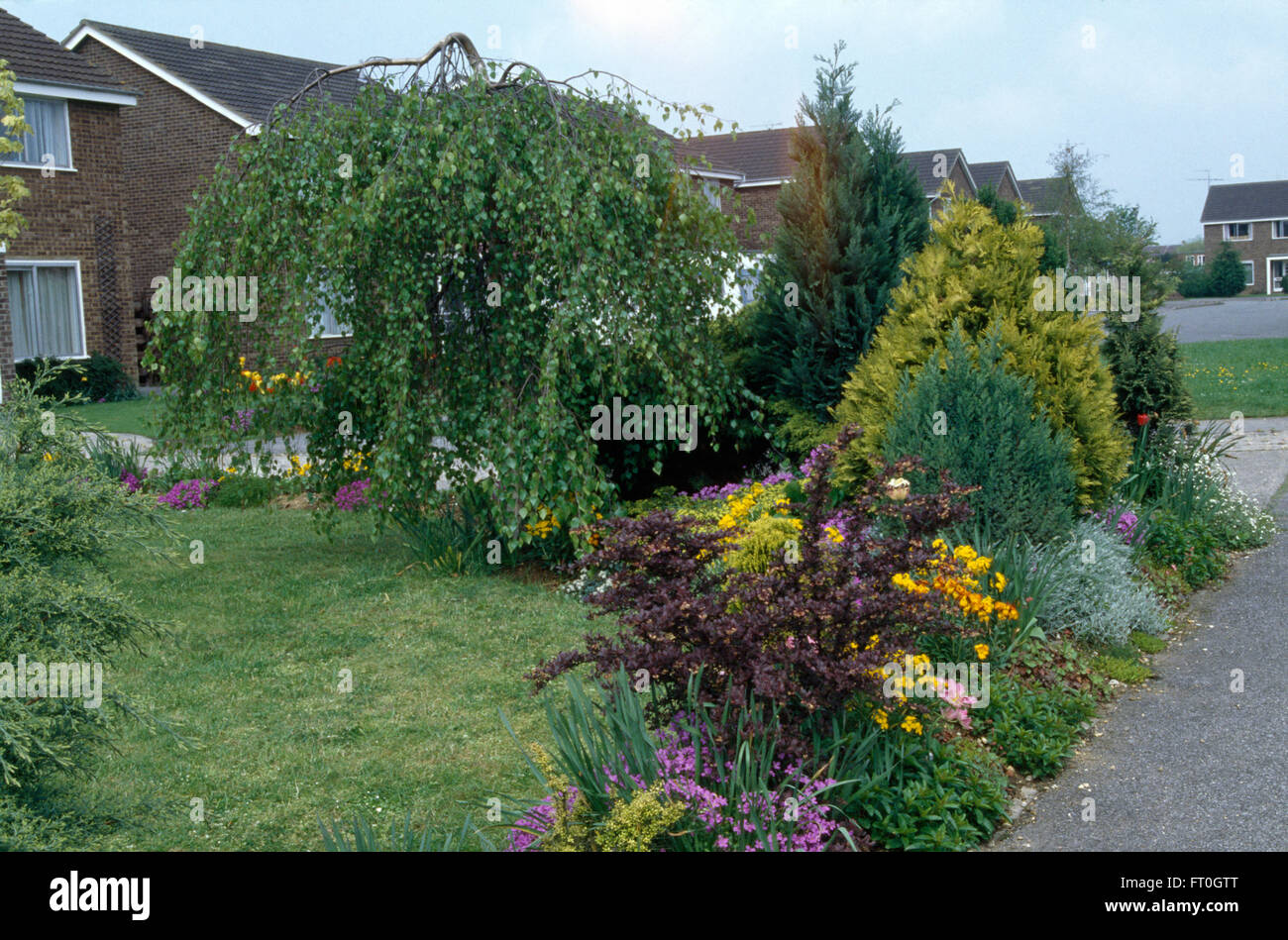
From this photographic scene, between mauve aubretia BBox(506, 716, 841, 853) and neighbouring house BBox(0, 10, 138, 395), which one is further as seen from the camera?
neighbouring house BBox(0, 10, 138, 395)

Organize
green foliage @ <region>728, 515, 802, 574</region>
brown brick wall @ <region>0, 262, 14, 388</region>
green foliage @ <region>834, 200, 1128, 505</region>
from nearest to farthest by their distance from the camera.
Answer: green foliage @ <region>728, 515, 802, 574</region> → green foliage @ <region>834, 200, 1128, 505</region> → brown brick wall @ <region>0, 262, 14, 388</region>

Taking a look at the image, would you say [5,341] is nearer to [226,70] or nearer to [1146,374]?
[226,70]

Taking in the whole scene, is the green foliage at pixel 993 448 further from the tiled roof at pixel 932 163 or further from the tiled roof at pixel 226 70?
the tiled roof at pixel 932 163

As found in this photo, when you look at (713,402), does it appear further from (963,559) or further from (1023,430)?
(963,559)

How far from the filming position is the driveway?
99.6ft

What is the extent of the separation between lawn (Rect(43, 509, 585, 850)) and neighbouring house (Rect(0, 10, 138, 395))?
1490cm

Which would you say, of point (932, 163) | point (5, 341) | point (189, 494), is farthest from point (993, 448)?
point (932, 163)

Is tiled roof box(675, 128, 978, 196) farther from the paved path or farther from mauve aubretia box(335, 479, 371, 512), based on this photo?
the paved path

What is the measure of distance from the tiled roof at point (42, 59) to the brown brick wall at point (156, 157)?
1937mm

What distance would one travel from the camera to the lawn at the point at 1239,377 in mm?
15435

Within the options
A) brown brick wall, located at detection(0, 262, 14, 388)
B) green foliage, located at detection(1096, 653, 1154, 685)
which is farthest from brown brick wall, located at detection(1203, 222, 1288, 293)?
green foliage, located at detection(1096, 653, 1154, 685)

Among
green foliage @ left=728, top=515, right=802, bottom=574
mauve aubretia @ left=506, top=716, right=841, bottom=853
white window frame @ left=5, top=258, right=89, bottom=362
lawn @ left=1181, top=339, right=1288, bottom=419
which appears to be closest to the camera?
mauve aubretia @ left=506, top=716, right=841, bottom=853

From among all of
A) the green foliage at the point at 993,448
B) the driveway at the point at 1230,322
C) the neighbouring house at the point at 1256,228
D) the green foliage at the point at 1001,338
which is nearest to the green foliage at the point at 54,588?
the green foliage at the point at 993,448

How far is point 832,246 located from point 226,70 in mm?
20600
